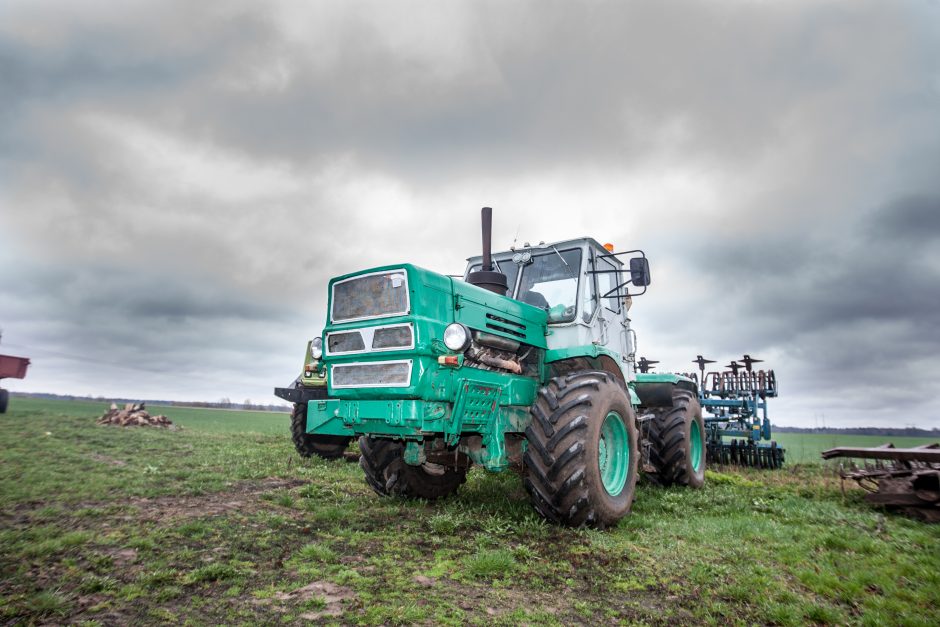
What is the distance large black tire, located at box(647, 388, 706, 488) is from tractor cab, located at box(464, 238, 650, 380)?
1669 mm

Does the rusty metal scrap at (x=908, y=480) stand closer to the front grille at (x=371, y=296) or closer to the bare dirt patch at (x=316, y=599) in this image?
Answer: the front grille at (x=371, y=296)

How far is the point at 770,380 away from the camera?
1372cm

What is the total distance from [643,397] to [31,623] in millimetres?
7513

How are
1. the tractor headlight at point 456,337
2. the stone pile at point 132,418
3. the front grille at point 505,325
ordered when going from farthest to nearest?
the stone pile at point 132,418 < the front grille at point 505,325 < the tractor headlight at point 456,337

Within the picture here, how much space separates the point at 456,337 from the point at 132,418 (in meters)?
18.3

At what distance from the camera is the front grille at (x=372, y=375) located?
4.77 m

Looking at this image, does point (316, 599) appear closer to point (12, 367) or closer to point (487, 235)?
point (487, 235)

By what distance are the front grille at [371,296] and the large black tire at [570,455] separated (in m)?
1.76

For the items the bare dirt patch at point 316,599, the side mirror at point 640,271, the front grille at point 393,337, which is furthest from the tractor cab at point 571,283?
the bare dirt patch at point 316,599

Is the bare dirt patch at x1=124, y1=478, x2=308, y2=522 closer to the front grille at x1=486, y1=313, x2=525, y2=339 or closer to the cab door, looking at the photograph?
the front grille at x1=486, y1=313, x2=525, y2=339

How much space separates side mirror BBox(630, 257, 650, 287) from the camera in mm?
6348

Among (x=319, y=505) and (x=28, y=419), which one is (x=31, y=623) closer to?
(x=319, y=505)

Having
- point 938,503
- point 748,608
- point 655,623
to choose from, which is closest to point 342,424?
point 655,623

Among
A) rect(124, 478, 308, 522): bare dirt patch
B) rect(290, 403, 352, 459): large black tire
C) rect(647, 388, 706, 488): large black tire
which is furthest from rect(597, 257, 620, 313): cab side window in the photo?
rect(290, 403, 352, 459): large black tire
